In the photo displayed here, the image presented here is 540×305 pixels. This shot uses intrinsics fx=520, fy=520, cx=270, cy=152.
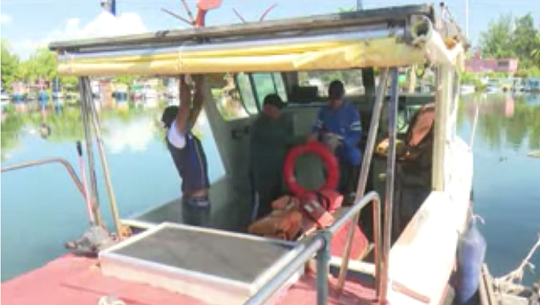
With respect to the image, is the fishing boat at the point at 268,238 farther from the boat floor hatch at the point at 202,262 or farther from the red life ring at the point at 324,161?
the red life ring at the point at 324,161

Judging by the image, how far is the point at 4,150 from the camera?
69.4 feet

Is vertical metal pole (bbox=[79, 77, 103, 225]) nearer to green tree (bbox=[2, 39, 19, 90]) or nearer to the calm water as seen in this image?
the calm water

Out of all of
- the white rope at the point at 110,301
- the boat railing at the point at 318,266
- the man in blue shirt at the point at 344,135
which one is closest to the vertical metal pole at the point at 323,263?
the boat railing at the point at 318,266

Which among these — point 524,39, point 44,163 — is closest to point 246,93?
point 44,163

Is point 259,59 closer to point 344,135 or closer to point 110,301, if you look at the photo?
point 110,301

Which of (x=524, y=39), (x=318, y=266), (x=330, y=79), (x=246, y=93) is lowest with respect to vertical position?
(x=318, y=266)

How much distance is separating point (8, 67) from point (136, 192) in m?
71.5

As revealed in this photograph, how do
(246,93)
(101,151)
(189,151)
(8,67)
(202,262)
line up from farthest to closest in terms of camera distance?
1. (8,67)
2. (246,93)
3. (189,151)
4. (101,151)
5. (202,262)

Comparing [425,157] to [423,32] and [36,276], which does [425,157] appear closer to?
[423,32]

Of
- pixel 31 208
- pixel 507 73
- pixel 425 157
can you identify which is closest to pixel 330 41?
pixel 425 157

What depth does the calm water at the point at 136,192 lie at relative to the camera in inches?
393

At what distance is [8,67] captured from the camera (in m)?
74.8

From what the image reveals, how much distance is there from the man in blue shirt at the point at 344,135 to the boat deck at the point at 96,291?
1945 mm

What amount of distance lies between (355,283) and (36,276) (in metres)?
2.36
